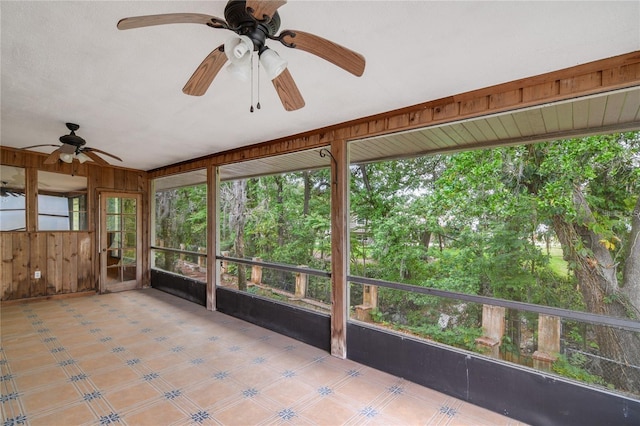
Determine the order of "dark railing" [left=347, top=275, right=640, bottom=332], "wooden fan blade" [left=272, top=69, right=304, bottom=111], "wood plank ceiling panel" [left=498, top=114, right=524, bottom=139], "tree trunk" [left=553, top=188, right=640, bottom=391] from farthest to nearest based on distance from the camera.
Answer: "tree trunk" [left=553, top=188, right=640, bottom=391] < "wood plank ceiling panel" [left=498, top=114, right=524, bottom=139] < "dark railing" [left=347, top=275, right=640, bottom=332] < "wooden fan blade" [left=272, top=69, right=304, bottom=111]

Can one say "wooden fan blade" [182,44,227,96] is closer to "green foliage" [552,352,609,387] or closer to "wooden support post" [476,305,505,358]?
"wooden support post" [476,305,505,358]

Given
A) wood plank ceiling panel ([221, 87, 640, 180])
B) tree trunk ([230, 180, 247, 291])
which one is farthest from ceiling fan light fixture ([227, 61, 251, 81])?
tree trunk ([230, 180, 247, 291])

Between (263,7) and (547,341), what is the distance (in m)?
3.49

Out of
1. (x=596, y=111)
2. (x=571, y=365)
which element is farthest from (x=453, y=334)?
(x=596, y=111)

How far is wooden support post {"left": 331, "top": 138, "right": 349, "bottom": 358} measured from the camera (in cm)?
318

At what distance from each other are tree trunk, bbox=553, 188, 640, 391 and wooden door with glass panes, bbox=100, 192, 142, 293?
22.9ft

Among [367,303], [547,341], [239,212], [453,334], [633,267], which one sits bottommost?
[453,334]

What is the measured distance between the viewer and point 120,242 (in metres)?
6.01

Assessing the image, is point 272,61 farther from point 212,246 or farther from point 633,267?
point 633,267

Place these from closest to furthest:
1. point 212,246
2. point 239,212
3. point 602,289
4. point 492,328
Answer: point 492,328 → point 602,289 → point 212,246 → point 239,212

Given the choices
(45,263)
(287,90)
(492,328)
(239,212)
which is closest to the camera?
(287,90)

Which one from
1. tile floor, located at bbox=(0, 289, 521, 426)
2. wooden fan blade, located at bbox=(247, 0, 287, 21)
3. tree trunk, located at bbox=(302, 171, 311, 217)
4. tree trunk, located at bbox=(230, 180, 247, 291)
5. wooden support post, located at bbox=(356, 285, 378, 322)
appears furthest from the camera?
tree trunk, located at bbox=(230, 180, 247, 291)

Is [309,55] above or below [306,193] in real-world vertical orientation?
above

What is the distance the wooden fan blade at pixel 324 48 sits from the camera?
1.29 metres
